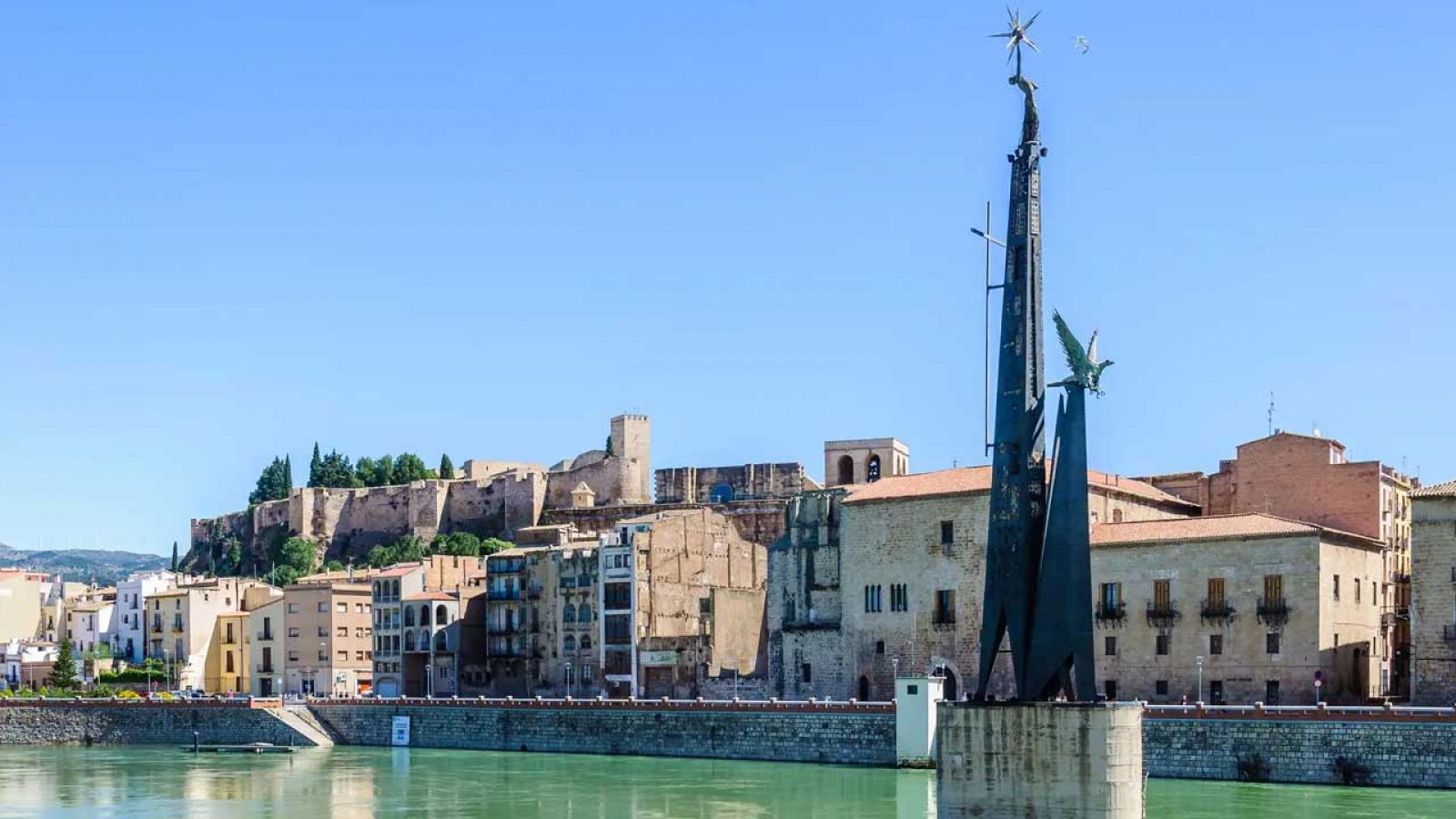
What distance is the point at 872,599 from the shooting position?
65812 millimetres

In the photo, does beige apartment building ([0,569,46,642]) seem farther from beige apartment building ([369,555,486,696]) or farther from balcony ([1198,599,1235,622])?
balcony ([1198,599,1235,622])

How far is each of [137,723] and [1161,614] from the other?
46.0 m

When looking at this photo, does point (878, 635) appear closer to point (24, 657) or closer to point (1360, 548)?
point (1360, 548)

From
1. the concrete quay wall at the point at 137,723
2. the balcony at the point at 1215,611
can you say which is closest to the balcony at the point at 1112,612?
the balcony at the point at 1215,611

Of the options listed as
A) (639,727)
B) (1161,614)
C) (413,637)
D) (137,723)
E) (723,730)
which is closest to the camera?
(1161,614)

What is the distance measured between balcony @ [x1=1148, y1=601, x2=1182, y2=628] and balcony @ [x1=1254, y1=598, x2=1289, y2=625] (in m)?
2.57

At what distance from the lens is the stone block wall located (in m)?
48.8

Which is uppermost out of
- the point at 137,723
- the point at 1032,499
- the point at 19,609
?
the point at 1032,499

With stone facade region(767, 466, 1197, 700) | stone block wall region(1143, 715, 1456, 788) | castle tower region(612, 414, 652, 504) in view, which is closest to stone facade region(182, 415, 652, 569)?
castle tower region(612, 414, 652, 504)

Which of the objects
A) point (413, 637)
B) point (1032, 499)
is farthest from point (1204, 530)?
point (413, 637)

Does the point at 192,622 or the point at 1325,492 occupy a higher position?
the point at 1325,492

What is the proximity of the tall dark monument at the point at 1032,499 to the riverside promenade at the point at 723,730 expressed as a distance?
90.9 feet

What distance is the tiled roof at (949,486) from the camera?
210 feet

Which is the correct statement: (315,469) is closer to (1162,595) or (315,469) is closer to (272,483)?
(272,483)
